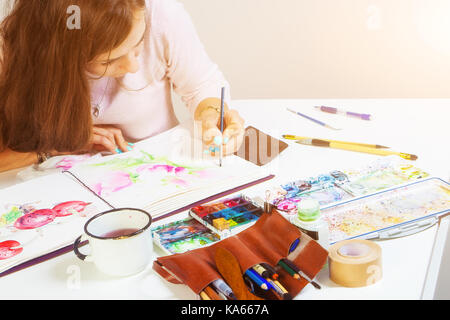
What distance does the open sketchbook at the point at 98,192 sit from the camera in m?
0.65

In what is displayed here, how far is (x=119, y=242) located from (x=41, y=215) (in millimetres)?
201

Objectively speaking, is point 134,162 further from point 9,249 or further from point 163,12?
point 163,12

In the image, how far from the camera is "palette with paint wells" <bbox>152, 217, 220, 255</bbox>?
25.2 inches

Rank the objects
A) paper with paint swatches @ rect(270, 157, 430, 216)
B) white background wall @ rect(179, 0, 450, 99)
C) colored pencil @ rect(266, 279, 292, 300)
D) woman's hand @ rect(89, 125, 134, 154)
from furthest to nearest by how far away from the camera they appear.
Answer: white background wall @ rect(179, 0, 450, 99), woman's hand @ rect(89, 125, 134, 154), paper with paint swatches @ rect(270, 157, 430, 216), colored pencil @ rect(266, 279, 292, 300)

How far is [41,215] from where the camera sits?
698mm

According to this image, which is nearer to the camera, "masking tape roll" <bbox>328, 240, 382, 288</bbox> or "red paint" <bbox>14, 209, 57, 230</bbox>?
"masking tape roll" <bbox>328, 240, 382, 288</bbox>

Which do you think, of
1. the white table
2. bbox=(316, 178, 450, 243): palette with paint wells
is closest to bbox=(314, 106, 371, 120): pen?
the white table

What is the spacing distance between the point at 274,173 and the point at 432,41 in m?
0.93

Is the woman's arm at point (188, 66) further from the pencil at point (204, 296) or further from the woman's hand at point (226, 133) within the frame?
the pencil at point (204, 296)

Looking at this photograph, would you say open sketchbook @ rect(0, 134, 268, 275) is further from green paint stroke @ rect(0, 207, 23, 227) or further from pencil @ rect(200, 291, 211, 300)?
pencil @ rect(200, 291, 211, 300)

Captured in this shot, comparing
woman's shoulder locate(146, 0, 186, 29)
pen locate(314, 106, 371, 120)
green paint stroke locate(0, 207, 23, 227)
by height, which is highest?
woman's shoulder locate(146, 0, 186, 29)

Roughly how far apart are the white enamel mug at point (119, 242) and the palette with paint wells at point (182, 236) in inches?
1.5

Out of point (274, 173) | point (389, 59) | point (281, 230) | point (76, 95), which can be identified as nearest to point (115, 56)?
point (76, 95)

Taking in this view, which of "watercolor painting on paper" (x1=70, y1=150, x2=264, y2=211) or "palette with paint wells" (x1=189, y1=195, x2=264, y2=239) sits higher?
"watercolor painting on paper" (x1=70, y1=150, x2=264, y2=211)
